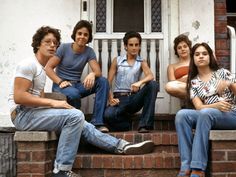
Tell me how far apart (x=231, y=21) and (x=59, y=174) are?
13.4 ft

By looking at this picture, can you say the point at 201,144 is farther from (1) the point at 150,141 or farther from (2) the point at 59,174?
(2) the point at 59,174

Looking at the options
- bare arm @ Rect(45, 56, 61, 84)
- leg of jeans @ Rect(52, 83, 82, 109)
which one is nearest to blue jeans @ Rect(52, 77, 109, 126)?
leg of jeans @ Rect(52, 83, 82, 109)

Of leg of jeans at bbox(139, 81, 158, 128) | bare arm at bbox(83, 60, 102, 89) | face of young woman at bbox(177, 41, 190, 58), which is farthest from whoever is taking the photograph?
face of young woman at bbox(177, 41, 190, 58)

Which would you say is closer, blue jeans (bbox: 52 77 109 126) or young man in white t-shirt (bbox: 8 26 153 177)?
young man in white t-shirt (bbox: 8 26 153 177)

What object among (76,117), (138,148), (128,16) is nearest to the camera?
(76,117)

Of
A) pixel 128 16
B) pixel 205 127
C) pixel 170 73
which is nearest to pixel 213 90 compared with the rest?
pixel 205 127

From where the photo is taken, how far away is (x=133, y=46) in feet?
14.7

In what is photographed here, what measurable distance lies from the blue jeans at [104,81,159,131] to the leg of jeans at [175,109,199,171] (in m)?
0.68

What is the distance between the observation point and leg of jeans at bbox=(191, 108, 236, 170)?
317 centimetres

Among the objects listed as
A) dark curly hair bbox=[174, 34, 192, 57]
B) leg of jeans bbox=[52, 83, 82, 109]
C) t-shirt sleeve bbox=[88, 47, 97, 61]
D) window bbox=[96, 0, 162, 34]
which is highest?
window bbox=[96, 0, 162, 34]

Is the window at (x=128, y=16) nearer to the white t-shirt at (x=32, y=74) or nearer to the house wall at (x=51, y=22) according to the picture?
the house wall at (x=51, y=22)

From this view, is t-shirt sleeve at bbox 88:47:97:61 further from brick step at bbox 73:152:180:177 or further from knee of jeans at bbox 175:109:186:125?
knee of jeans at bbox 175:109:186:125

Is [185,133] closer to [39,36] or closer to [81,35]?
[39,36]

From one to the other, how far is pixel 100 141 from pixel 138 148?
0.37 metres
